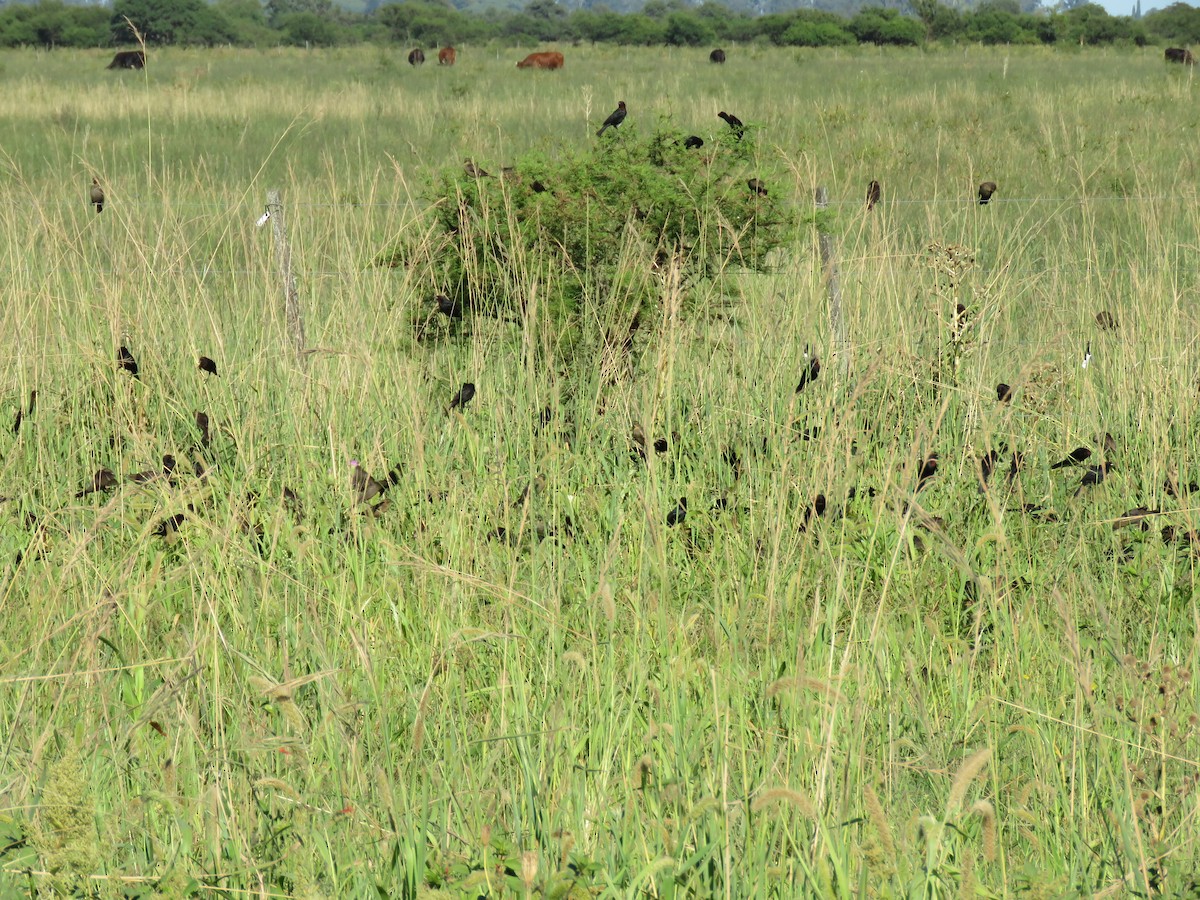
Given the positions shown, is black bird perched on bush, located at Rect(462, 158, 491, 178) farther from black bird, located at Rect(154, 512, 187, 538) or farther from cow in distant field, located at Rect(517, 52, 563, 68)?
cow in distant field, located at Rect(517, 52, 563, 68)

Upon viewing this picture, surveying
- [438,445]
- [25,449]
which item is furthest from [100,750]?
[25,449]

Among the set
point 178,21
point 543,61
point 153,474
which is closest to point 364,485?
point 153,474

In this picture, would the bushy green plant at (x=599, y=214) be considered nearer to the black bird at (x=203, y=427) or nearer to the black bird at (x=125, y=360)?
A: the black bird at (x=203, y=427)

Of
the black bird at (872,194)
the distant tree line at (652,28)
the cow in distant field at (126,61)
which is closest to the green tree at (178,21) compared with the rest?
the distant tree line at (652,28)

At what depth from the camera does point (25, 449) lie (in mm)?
3752

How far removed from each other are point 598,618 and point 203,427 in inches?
61.4

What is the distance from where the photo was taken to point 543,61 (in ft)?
94.8

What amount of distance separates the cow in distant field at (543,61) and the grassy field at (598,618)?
2419 centimetres

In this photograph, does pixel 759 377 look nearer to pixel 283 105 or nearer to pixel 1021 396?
pixel 1021 396

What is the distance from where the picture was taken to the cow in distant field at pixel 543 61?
2841 cm

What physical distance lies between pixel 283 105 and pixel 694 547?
16241mm

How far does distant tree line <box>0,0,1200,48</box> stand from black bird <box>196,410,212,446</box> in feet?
132

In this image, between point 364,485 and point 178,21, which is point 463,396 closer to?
point 364,485

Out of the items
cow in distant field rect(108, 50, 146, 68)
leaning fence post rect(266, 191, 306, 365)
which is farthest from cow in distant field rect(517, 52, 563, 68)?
leaning fence post rect(266, 191, 306, 365)
